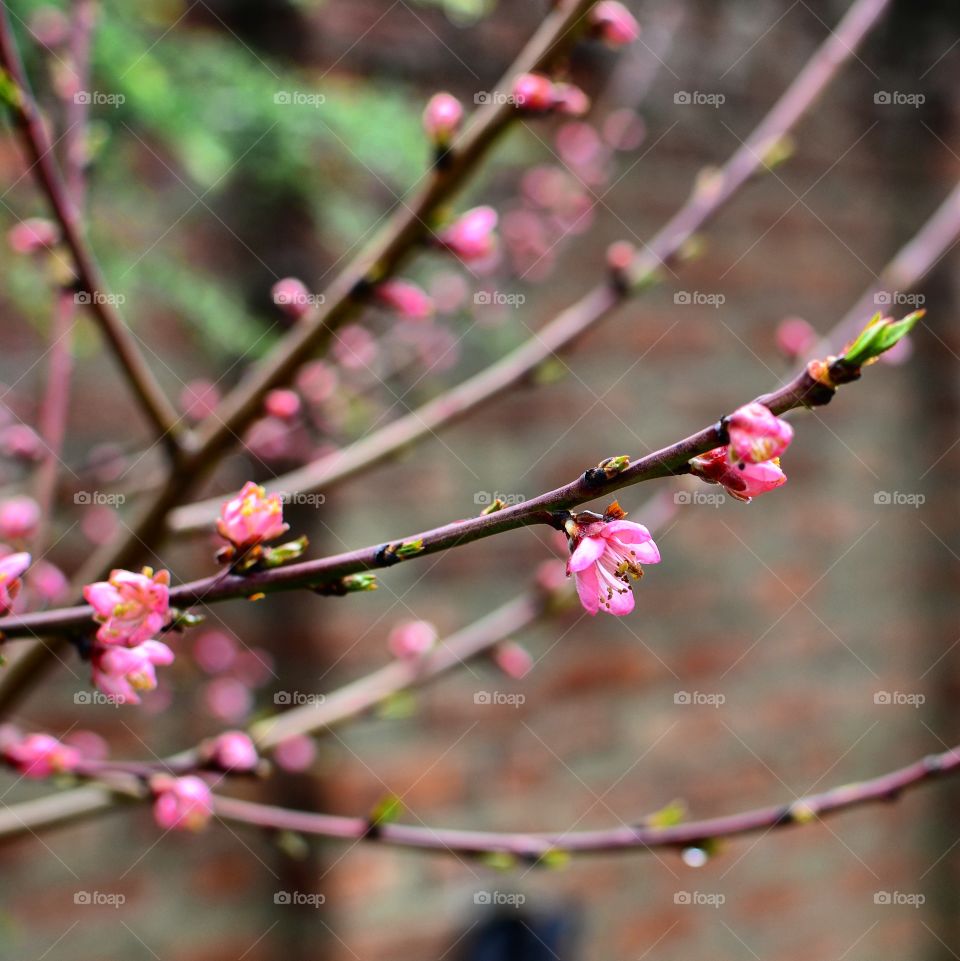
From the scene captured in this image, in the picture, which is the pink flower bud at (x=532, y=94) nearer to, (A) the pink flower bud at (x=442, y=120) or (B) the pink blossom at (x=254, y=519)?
(A) the pink flower bud at (x=442, y=120)

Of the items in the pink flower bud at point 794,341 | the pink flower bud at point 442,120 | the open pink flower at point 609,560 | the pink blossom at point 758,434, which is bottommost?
the open pink flower at point 609,560

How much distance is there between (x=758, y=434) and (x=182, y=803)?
496 mm

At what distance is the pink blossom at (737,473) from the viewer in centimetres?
37

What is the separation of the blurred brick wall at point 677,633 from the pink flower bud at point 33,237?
2.37 feet

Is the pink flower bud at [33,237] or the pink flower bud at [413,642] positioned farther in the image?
the pink flower bud at [413,642]

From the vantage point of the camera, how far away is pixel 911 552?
7.66 ft

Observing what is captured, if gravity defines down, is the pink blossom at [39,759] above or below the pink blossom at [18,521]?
above

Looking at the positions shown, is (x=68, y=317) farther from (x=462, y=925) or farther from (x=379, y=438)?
(x=462, y=925)

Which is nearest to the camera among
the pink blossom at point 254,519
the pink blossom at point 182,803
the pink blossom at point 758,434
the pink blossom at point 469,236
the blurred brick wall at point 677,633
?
the pink blossom at point 758,434

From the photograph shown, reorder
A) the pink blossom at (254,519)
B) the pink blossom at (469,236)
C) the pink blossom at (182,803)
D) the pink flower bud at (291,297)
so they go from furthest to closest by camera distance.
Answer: the pink flower bud at (291,297), the pink blossom at (469,236), the pink blossom at (182,803), the pink blossom at (254,519)

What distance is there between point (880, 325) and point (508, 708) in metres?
1.54

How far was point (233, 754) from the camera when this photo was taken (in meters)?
0.66

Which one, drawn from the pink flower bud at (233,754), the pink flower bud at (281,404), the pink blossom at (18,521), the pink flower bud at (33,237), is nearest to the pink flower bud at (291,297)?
the pink flower bud at (281,404)

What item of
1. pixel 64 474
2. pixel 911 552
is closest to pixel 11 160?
pixel 64 474
